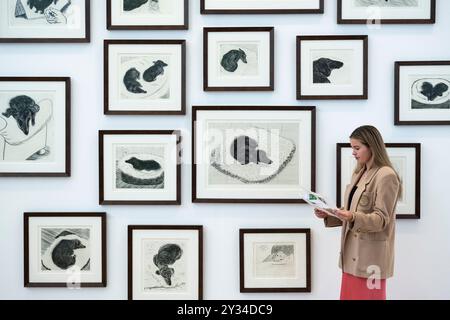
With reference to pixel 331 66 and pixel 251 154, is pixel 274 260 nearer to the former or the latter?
pixel 251 154

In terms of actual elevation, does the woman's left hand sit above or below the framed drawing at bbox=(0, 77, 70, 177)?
below

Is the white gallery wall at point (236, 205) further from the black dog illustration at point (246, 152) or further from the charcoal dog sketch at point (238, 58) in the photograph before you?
the black dog illustration at point (246, 152)

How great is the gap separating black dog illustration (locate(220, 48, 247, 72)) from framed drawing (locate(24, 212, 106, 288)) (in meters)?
1.23

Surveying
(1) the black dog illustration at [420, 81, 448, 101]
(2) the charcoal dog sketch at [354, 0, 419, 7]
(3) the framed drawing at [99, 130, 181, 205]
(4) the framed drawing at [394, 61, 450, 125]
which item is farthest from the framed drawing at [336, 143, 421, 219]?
(3) the framed drawing at [99, 130, 181, 205]

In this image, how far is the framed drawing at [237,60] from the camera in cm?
289

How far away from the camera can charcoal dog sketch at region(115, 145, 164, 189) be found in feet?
9.63

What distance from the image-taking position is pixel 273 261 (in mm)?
2930

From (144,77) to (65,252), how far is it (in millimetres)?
1155

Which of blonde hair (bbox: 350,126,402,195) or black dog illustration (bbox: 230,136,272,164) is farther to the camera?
black dog illustration (bbox: 230,136,272,164)

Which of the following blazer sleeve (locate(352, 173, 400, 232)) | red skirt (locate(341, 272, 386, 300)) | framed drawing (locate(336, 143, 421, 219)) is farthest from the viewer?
framed drawing (locate(336, 143, 421, 219))

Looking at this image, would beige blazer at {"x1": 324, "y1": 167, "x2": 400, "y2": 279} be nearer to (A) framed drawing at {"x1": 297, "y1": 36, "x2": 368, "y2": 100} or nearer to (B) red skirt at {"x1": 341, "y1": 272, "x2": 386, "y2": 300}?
(B) red skirt at {"x1": 341, "y1": 272, "x2": 386, "y2": 300}

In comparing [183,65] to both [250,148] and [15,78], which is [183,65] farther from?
[15,78]

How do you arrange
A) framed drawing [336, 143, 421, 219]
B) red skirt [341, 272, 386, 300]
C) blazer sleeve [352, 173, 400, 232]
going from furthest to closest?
1. framed drawing [336, 143, 421, 219]
2. red skirt [341, 272, 386, 300]
3. blazer sleeve [352, 173, 400, 232]

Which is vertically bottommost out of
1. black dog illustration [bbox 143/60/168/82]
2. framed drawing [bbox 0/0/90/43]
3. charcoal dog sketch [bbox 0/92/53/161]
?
charcoal dog sketch [bbox 0/92/53/161]
